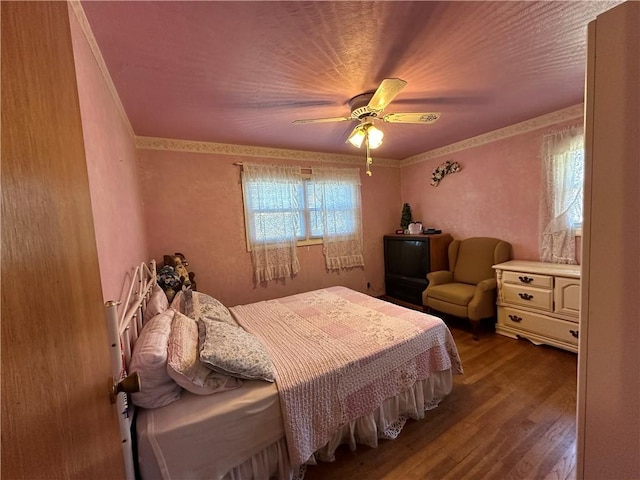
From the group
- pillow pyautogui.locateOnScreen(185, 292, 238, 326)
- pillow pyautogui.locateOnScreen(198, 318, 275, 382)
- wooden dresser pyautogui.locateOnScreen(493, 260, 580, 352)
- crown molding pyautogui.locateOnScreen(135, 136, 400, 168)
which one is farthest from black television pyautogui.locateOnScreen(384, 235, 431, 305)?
pillow pyautogui.locateOnScreen(198, 318, 275, 382)

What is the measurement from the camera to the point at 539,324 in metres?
2.58

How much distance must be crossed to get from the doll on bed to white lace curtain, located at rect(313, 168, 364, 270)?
191 centimetres

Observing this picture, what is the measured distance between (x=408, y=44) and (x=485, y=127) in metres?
2.15

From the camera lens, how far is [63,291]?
→ 1.56 ft

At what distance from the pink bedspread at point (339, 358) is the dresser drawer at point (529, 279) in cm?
136

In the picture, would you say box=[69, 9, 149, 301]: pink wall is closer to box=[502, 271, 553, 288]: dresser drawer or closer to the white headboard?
the white headboard

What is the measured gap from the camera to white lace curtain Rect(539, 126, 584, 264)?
8.52 ft

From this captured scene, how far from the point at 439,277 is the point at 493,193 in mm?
1277

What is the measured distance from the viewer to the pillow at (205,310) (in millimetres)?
1834

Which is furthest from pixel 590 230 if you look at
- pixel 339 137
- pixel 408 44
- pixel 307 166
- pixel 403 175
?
pixel 403 175

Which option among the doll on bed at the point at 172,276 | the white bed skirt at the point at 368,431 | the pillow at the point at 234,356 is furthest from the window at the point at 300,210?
the white bed skirt at the point at 368,431

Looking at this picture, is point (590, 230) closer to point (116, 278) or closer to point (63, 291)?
point (63, 291)

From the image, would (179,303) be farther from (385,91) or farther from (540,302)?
(540,302)

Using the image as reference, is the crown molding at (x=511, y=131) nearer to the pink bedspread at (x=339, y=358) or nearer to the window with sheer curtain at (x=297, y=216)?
the window with sheer curtain at (x=297, y=216)
